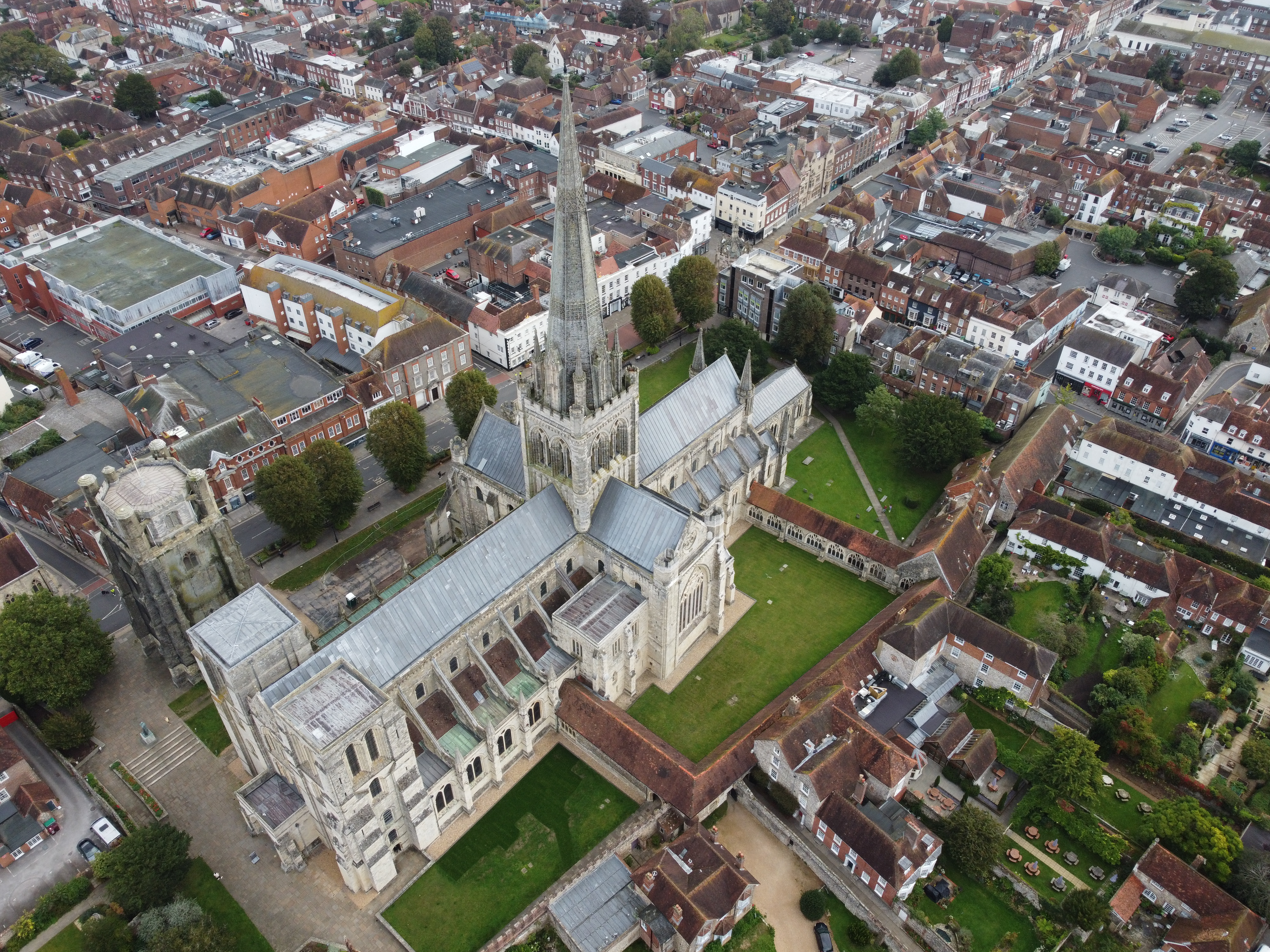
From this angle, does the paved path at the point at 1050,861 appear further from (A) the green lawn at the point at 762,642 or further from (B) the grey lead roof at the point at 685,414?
(B) the grey lead roof at the point at 685,414

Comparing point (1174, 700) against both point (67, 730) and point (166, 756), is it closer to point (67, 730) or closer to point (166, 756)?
point (166, 756)

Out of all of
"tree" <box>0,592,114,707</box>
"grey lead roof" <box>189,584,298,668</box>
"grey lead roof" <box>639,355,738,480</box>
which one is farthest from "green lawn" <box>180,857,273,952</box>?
"grey lead roof" <box>639,355,738,480</box>

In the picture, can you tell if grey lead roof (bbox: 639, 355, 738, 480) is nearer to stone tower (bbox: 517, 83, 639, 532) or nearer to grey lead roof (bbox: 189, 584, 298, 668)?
stone tower (bbox: 517, 83, 639, 532)

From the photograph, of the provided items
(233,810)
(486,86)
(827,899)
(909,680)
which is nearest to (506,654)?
(233,810)

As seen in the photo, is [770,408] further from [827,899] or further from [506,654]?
[827,899]

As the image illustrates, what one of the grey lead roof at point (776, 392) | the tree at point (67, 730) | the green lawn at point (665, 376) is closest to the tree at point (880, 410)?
the grey lead roof at point (776, 392)
